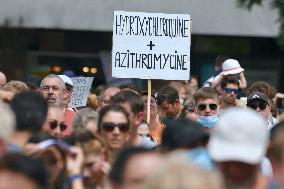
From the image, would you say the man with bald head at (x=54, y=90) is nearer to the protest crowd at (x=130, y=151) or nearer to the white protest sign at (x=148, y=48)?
the white protest sign at (x=148, y=48)

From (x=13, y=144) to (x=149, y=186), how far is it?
2.29 meters

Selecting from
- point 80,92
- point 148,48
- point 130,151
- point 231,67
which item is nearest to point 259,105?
point 148,48

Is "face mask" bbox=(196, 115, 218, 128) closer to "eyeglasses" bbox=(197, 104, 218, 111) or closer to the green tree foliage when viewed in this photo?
"eyeglasses" bbox=(197, 104, 218, 111)

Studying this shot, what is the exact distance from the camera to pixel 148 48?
42.8 ft

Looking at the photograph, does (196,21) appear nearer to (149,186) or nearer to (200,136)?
(200,136)

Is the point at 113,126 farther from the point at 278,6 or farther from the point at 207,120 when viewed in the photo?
the point at 278,6

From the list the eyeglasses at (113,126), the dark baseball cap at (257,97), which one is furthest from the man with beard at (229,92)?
the eyeglasses at (113,126)

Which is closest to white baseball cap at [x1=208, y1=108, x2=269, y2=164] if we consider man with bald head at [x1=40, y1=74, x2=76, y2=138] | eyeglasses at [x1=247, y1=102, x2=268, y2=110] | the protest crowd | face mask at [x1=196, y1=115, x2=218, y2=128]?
the protest crowd

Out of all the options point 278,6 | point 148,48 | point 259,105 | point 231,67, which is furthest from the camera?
point 278,6

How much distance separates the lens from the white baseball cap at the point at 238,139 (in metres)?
6.33

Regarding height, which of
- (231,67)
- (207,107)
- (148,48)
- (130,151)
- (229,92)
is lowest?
(130,151)

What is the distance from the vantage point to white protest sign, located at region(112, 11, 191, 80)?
42.7 ft

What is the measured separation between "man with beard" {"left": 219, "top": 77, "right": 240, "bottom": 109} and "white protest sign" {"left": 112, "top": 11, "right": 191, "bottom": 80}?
1.56 ft

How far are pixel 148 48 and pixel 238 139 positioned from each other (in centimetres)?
673
